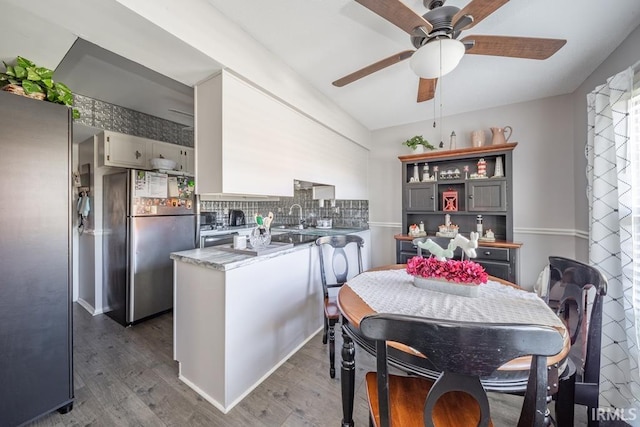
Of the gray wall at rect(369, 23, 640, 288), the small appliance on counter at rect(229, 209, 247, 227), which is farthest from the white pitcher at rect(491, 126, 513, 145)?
the small appliance on counter at rect(229, 209, 247, 227)

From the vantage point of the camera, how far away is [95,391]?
1707 millimetres

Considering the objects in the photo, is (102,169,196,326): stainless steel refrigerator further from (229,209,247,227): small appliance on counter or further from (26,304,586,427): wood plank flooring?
(229,209,247,227): small appliance on counter

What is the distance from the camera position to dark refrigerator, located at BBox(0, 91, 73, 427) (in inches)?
51.3

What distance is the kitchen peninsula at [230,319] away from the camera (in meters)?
1.54

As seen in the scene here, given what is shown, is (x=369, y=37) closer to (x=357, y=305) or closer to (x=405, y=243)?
(x=357, y=305)

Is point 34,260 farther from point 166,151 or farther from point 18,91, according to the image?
point 166,151

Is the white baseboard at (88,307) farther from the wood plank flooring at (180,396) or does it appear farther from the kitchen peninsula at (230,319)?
the kitchen peninsula at (230,319)

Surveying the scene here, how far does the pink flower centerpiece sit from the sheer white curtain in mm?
1046

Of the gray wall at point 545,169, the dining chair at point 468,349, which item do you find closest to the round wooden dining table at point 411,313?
the dining chair at point 468,349

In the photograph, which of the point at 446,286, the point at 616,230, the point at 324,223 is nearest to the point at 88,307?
the point at 324,223

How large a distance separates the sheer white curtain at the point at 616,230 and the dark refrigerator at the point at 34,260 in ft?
11.4

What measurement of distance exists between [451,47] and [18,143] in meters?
2.38

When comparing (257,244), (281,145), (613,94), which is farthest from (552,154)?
(257,244)

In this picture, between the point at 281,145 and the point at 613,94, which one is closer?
the point at 613,94
